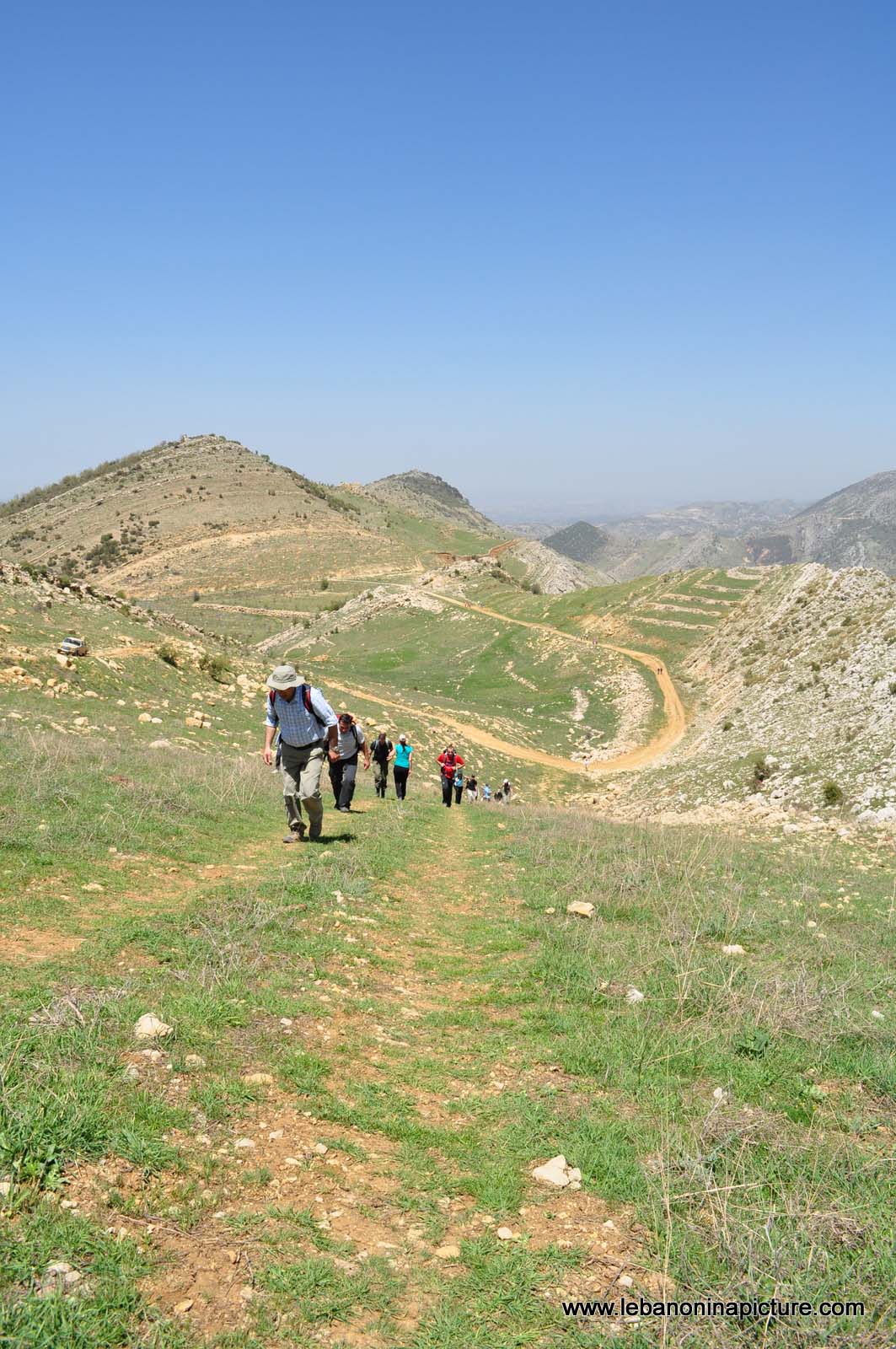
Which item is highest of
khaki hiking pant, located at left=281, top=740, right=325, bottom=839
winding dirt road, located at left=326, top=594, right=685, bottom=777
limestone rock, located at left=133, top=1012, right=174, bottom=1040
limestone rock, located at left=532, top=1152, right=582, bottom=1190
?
khaki hiking pant, located at left=281, top=740, right=325, bottom=839

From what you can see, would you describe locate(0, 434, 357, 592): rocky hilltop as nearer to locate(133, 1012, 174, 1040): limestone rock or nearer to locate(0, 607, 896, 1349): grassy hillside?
locate(0, 607, 896, 1349): grassy hillside

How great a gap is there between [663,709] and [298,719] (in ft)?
127

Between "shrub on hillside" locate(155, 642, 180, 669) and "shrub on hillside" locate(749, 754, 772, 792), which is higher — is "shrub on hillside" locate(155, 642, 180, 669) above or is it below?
above

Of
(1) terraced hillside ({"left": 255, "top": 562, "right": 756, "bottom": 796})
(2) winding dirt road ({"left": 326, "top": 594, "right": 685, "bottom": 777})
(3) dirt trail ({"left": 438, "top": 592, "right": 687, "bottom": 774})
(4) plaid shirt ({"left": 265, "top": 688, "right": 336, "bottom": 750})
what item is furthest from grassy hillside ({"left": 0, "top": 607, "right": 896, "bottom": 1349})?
(3) dirt trail ({"left": 438, "top": 592, "right": 687, "bottom": 774})

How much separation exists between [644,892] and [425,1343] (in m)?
7.18

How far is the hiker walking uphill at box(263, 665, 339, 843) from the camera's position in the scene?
33.2 ft

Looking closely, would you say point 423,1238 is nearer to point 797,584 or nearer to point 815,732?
point 815,732

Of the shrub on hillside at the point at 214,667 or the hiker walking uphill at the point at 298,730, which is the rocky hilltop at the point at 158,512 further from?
the hiker walking uphill at the point at 298,730

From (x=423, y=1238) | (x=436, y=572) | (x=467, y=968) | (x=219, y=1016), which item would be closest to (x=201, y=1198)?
(x=423, y=1238)

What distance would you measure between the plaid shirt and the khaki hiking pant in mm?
101

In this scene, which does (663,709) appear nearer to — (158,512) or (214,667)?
(214,667)

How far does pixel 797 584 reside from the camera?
163ft

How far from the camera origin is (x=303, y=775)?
34.7 feet

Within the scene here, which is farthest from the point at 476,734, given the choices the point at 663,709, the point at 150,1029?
the point at 150,1029
